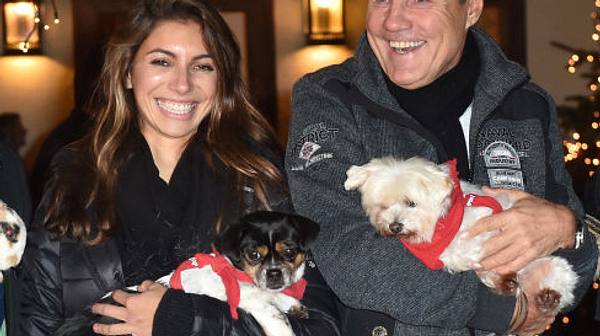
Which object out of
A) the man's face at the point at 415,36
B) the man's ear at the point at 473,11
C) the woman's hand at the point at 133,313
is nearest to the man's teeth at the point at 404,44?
the man's face at the point at 415,36

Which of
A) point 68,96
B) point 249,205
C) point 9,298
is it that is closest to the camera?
point 9,298

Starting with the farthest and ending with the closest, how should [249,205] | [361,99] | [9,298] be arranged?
[249,205]
[361,99]
[9,298]

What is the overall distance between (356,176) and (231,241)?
0.55 m

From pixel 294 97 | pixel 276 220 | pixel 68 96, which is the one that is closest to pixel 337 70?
pixel 294 97

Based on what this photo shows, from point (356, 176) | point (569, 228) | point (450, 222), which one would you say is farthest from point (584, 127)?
point (356, 176)

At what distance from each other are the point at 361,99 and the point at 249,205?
62 centimetres

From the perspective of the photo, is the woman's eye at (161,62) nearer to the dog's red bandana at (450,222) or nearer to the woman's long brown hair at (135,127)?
the woman's long brown hair at (135,127)

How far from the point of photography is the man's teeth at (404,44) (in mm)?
3102

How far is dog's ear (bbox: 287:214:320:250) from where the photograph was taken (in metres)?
2.97

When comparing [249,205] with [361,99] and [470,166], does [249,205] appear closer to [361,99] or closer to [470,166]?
[361,99]

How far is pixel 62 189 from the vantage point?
3.17m

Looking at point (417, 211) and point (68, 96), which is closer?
point (417, 211)

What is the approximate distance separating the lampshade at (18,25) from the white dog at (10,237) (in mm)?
6449

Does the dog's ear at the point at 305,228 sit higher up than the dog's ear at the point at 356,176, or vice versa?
the dog's ear at the point at 356,176
